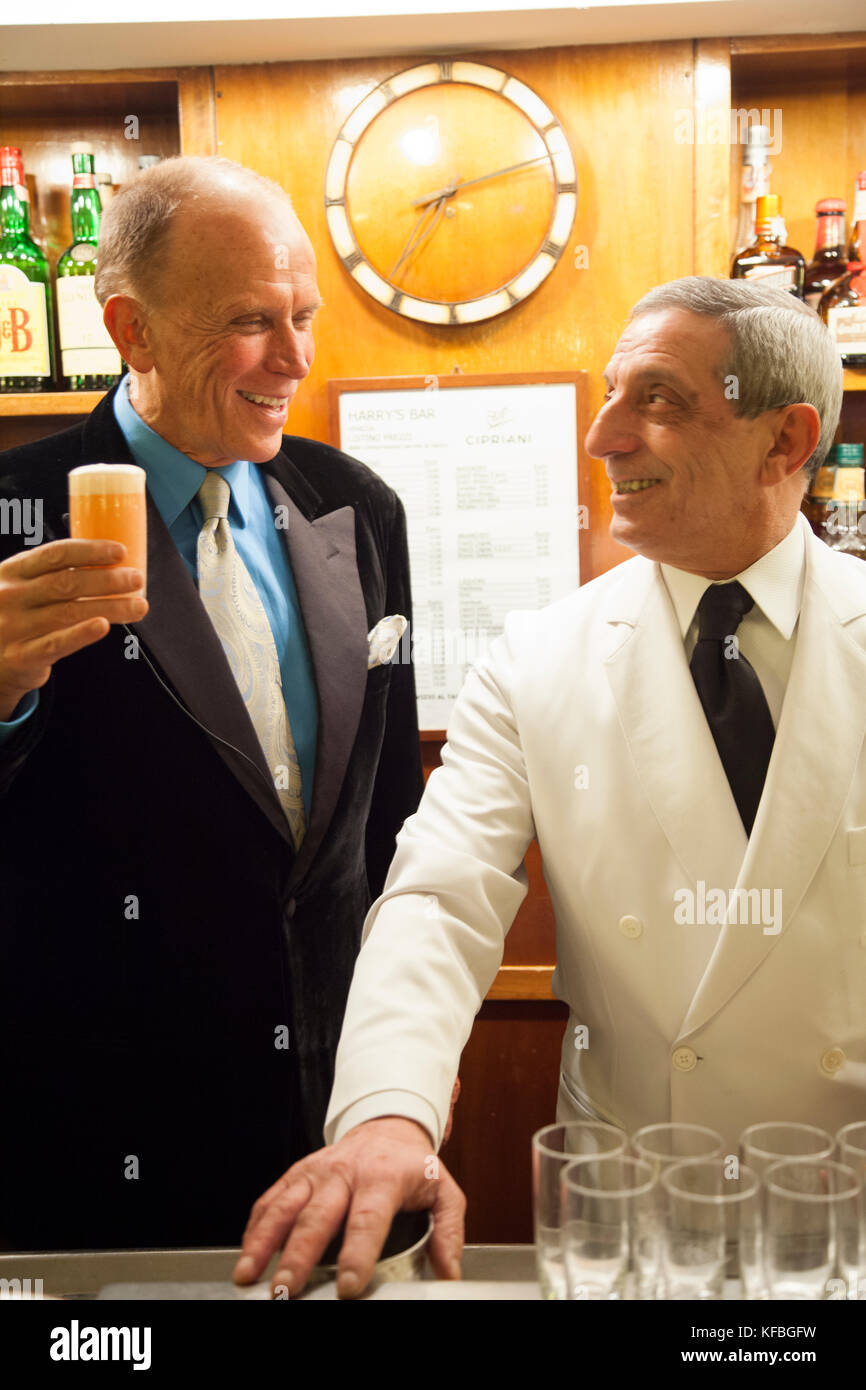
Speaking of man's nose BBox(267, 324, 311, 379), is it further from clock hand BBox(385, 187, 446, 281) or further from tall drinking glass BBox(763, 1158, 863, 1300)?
tall drinking glass BBox(763, 1158, 863, 1300)

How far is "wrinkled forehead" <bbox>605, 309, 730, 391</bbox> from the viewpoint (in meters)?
1.38

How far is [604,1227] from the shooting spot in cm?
80

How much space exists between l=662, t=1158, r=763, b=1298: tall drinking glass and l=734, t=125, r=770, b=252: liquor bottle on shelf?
6.42 feet

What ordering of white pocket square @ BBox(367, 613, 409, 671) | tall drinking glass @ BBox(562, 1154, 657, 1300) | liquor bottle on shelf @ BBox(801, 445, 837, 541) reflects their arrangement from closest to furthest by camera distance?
tall drinking glass @ BBox(562, 1154, 657, 1300), white pocket square @ BBox(367, 613, 409, 671), liquor bottle on shelf @ BBox(801, 445, 837, 541)

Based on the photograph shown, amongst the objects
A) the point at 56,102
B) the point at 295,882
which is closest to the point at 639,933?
the point at 295,882

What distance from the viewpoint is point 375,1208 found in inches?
35.4

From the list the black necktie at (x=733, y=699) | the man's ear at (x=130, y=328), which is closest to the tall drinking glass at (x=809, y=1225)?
the black necktie at (x=733, y=699)

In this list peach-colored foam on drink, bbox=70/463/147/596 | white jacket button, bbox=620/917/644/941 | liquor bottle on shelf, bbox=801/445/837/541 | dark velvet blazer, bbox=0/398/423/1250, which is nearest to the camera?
peach-colored foam on drink, bbox=70/463/147/596

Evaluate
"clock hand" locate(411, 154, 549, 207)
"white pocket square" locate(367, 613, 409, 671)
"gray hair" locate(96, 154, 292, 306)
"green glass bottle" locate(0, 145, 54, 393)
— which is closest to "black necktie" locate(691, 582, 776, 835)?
"white pocket square" locate(367, 613, 409, 671)

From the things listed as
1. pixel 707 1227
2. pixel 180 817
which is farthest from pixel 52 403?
pixel 707 1227

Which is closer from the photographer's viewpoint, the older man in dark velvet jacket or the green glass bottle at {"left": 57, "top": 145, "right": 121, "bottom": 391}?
the older man in dark velvet jacket

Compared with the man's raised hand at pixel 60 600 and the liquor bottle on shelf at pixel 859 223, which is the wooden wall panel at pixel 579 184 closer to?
the liquor bottle on shelf at pixel 859 223

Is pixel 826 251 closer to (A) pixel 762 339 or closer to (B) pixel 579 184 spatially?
(B) pixel 579 184

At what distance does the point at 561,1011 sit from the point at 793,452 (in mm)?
→ 1414
